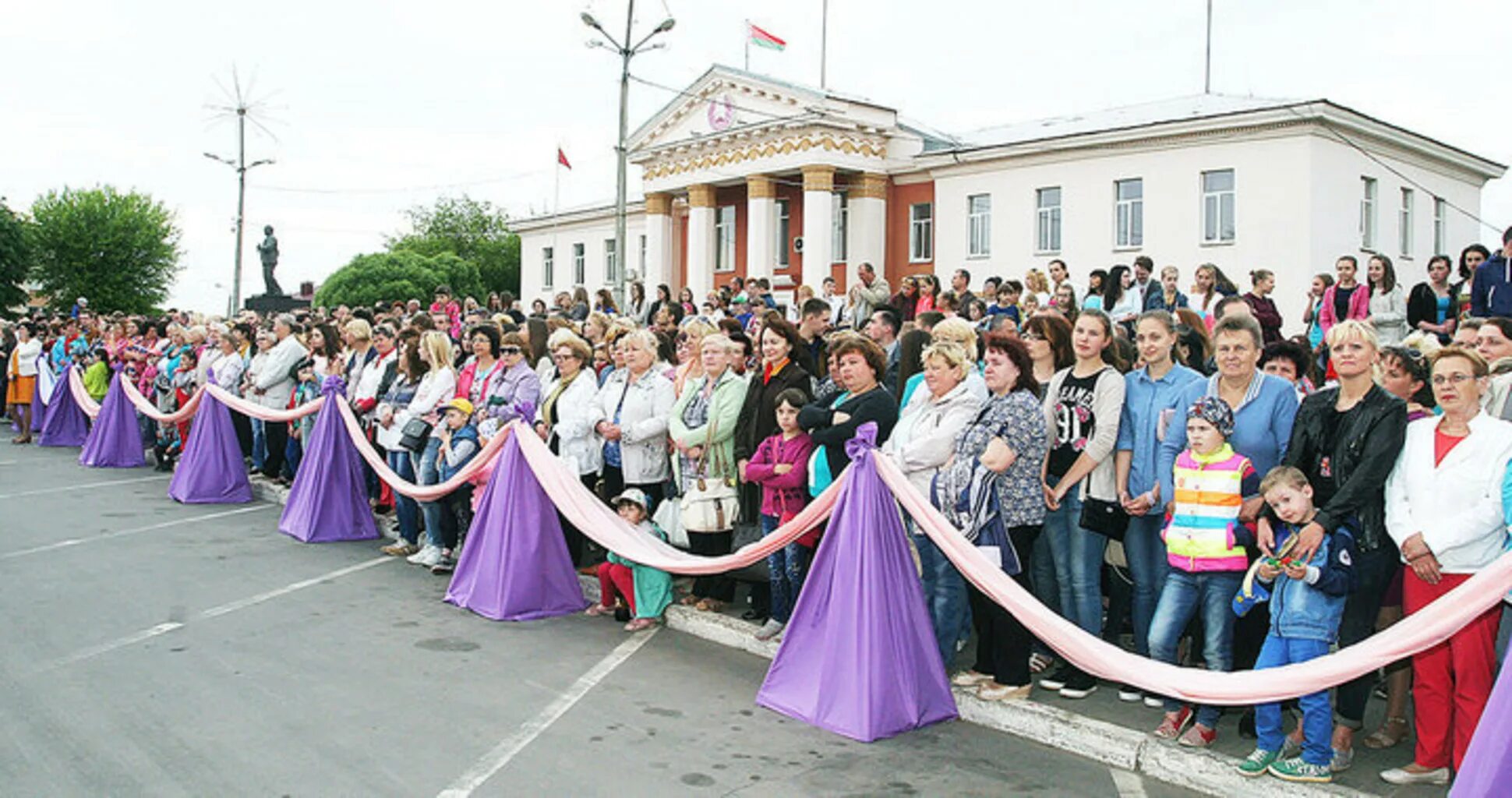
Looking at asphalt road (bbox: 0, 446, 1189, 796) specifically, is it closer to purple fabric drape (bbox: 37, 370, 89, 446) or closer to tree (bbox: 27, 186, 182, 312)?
purple fabric drape (bbox: 37, 370, 89, 446)

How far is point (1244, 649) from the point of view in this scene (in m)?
5.73

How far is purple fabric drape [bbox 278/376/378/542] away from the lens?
11.0 meters

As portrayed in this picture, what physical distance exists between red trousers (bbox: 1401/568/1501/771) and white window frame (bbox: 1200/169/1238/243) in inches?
988

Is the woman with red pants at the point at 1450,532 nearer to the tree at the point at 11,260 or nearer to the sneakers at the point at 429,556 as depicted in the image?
the sneakers at the point at 429,556

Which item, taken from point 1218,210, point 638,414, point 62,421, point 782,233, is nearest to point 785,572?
point 638,414

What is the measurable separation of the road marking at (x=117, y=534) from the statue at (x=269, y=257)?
27.8 metres

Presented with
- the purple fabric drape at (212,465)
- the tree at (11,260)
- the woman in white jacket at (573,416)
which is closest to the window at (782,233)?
the purple fabric drape at (212,465)

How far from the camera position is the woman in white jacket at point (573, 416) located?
8.98m

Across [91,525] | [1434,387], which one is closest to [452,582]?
[91,525]

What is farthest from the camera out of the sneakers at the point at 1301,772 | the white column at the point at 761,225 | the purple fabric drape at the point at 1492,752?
the white column at the point at 761,225

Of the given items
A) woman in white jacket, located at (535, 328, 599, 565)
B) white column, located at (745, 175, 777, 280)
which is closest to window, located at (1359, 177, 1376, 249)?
white column, located at (745, 175, 777, 280)

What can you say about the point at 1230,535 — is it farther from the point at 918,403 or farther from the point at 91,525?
the point at 91,525

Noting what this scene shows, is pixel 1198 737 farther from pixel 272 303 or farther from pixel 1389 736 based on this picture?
pixel 272 303

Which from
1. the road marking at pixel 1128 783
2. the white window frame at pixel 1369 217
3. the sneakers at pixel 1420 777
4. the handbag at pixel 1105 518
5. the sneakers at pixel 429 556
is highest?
the white window frame at pixel 1369 217
